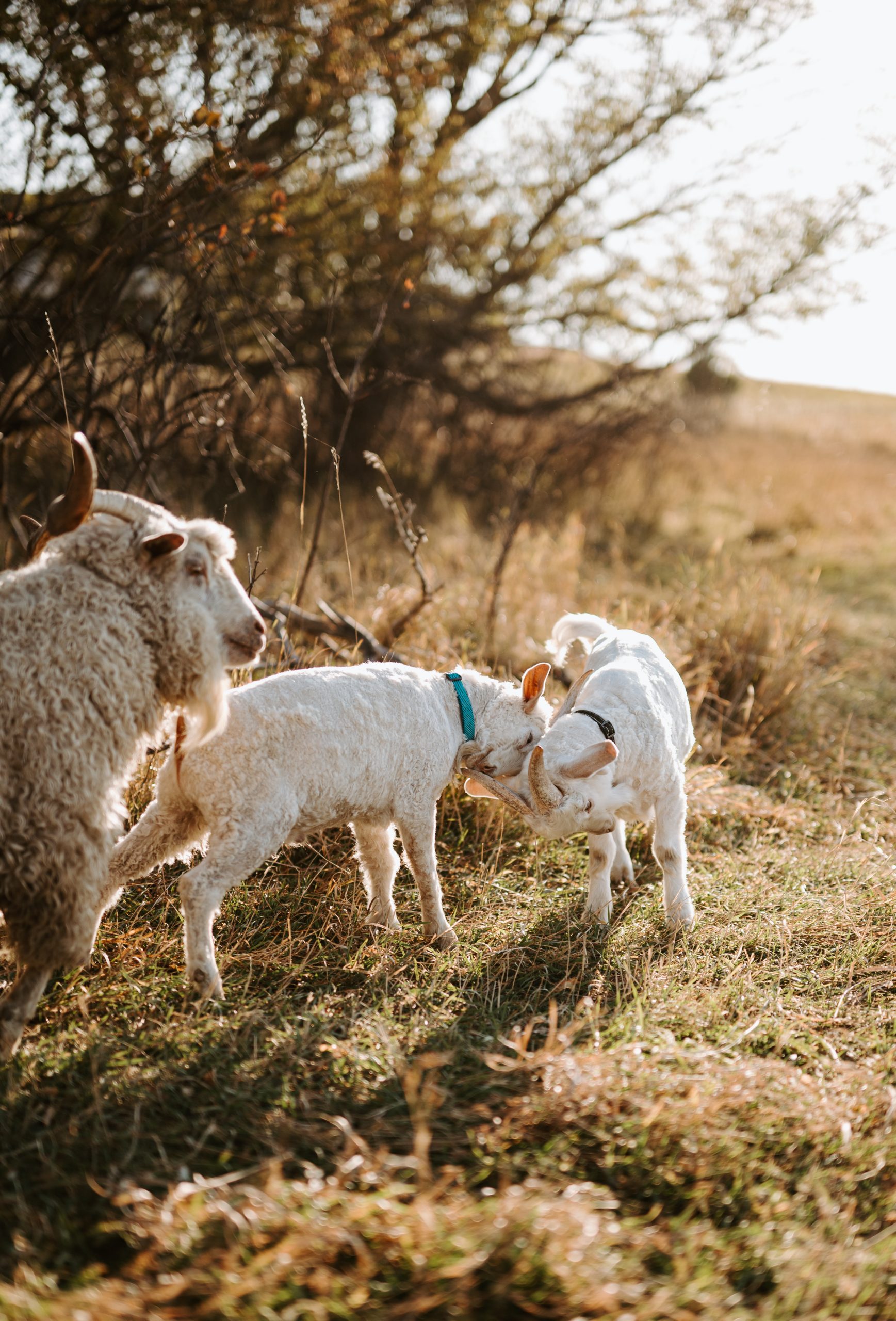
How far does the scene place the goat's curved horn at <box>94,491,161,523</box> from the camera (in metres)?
2.68

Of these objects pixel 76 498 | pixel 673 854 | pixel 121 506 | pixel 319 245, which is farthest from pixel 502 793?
pixel 319 245

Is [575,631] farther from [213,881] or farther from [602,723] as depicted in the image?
[213,881]

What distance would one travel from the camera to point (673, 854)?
3.81 meters

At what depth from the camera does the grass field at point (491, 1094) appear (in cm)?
194

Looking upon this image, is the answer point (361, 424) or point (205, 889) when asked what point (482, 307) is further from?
point (205, 889)

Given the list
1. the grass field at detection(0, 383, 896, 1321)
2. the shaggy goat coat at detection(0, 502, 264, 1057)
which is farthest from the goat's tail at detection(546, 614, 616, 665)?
the shaggy goat coat at detection(0, 502, 264, 1057)

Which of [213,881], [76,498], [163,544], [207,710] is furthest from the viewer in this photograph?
[213,881]

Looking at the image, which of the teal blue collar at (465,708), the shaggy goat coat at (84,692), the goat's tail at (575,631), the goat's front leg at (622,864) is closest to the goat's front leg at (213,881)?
the shaggy goat coat at (84,692)

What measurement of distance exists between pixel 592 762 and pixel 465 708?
28.8 inches

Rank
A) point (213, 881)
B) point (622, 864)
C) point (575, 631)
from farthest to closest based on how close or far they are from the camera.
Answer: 1. point (575, 631)
2. point (622, 864)
3. point (213, 881)

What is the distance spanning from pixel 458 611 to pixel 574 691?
260 cm

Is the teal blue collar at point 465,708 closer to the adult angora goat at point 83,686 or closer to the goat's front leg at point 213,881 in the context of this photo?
the goat's front leg at point 213,881

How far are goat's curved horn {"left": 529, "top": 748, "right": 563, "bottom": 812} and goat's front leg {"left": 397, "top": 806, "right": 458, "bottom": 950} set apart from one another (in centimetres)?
48

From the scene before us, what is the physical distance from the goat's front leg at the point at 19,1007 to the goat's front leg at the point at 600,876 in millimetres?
2088
